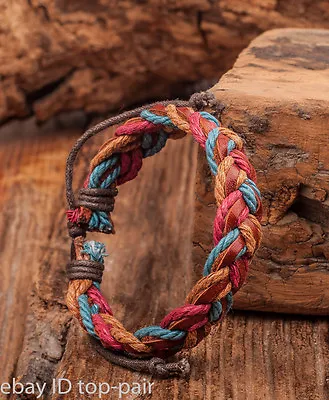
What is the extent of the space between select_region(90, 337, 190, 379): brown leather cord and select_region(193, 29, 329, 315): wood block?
230 mm

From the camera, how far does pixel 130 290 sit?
179 centimetres

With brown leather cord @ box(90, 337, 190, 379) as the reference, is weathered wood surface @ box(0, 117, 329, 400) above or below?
below

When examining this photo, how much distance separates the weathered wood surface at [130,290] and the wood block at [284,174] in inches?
2.9

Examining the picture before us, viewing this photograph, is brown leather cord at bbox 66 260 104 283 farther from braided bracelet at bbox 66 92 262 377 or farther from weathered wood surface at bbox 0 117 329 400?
weathered wood surface at bbox 0 117 329 400

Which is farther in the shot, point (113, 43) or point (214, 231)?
point (113, 43)

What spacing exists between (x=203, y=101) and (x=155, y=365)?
0.46 meters

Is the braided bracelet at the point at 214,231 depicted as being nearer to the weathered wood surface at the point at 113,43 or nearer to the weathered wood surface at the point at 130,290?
the weathered wood surface at the point at 130,290

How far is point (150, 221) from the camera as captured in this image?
2.05 meters

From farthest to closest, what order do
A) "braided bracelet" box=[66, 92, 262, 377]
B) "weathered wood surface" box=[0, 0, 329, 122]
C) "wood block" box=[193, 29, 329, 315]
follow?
"weathered wood surface" box=[0, 0, 329, 122] < "wood block" box=[193, 29, 329, 315] < "braided bracelet" box=[66, 92, 262, 377]

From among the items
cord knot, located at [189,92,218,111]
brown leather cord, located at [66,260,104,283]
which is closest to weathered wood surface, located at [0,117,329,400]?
brown leather cord, located at [66,260,104,283]

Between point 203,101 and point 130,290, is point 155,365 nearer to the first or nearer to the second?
Answer: point 130,290

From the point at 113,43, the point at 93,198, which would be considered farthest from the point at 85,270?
the point at 113,43

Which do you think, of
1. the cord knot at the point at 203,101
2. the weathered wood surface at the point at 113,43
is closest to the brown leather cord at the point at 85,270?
the cord knot at the point at 203,101

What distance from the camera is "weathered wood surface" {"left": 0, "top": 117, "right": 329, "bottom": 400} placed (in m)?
1.49
